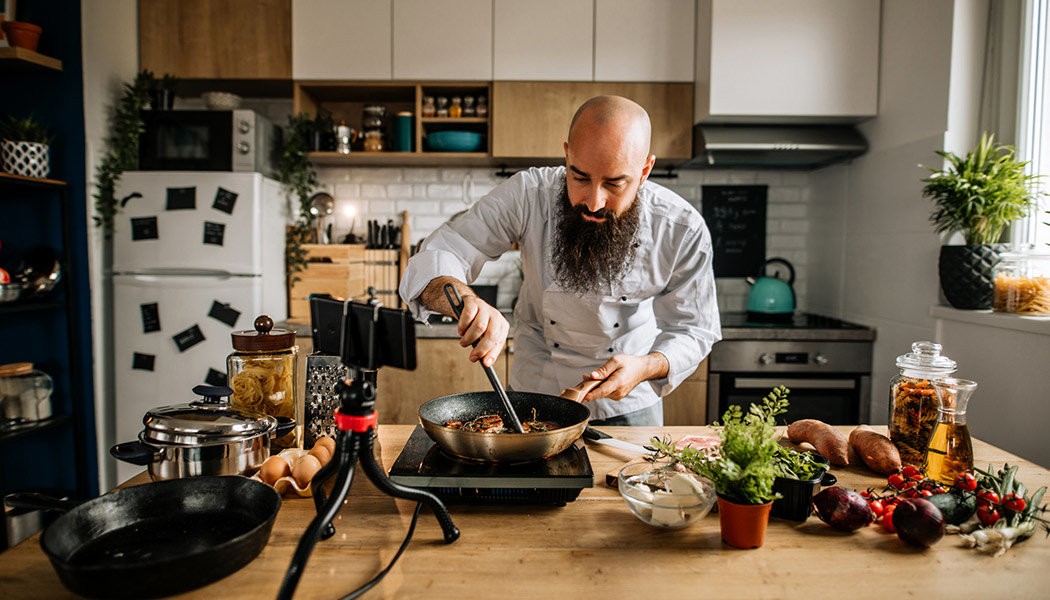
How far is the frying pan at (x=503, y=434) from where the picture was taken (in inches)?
39.9

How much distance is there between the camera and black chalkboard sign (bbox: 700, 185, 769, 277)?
364 centimetres

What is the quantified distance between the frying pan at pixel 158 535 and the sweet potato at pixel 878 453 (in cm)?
114

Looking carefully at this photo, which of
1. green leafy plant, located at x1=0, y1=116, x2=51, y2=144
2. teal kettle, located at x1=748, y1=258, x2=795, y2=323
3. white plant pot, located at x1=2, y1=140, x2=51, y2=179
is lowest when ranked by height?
teal kettle, located at x1=748, y1=258, x2=795, y2=323

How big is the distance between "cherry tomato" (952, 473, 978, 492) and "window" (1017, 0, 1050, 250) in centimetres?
178

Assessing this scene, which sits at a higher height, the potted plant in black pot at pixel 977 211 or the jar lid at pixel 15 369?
the potted plant in black pot at pixel 977 211

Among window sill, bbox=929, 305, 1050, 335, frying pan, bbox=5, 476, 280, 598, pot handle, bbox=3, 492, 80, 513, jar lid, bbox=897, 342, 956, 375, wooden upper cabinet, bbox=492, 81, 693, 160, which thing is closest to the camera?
frying pan, bbox=5, 476, 280, 598

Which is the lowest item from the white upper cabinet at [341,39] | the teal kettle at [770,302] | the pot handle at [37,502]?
the pot handle at [37,502]

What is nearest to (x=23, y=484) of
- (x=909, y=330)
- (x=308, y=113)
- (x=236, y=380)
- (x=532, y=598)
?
(x=308, y=113)

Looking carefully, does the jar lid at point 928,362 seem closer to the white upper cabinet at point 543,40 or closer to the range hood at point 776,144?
the range hood at point 776,144

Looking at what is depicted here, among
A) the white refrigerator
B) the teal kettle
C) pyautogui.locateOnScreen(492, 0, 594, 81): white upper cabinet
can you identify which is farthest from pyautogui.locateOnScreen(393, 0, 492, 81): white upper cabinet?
the teal kettle

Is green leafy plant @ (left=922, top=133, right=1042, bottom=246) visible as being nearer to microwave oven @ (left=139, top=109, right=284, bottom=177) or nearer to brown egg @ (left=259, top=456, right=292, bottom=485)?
brown egg @ (left=259, top=456, right=292, bottom=485)

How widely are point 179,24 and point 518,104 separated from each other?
71.6 inches

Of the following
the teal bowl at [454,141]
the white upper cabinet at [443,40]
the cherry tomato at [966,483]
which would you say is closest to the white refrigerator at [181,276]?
the teal bowl at [454,141]

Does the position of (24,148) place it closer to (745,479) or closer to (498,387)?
(498,387)
